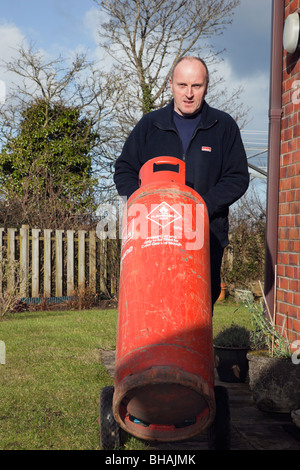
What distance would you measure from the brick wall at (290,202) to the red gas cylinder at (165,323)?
1591mm

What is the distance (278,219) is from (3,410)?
8.39ft

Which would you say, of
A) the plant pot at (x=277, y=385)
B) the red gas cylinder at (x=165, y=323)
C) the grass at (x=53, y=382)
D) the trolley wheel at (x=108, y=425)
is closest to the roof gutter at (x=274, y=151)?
the grass at (x=53, y=382)

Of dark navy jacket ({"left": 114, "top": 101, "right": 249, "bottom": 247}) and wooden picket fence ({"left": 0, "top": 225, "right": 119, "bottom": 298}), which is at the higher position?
dark navy jacket ({"left": 114, "top": 101, "right": 249, "bottom": 247})

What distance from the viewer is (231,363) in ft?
13.9

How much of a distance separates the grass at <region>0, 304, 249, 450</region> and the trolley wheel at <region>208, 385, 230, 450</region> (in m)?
0.45

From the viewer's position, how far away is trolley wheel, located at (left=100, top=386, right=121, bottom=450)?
261 cm

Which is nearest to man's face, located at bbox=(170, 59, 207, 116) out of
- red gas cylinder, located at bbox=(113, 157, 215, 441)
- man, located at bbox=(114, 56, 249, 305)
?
man, located at bbox=(114, 56, 249, 305)

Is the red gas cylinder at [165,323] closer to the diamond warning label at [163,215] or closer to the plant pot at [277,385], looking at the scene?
the diamond warning label at [163,215]

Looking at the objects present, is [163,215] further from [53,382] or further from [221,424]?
[53,382]

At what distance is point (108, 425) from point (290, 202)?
2294mm

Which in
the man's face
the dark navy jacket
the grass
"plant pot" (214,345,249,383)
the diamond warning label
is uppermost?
the man's face

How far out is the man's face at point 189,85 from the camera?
293cm

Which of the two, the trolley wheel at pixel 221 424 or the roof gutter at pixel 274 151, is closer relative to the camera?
the trolley wheel at pixel 221 424

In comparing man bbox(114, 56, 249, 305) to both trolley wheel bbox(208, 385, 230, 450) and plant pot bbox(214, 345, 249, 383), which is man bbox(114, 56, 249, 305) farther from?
plant pot bbox(214, 345, 249, 383)
